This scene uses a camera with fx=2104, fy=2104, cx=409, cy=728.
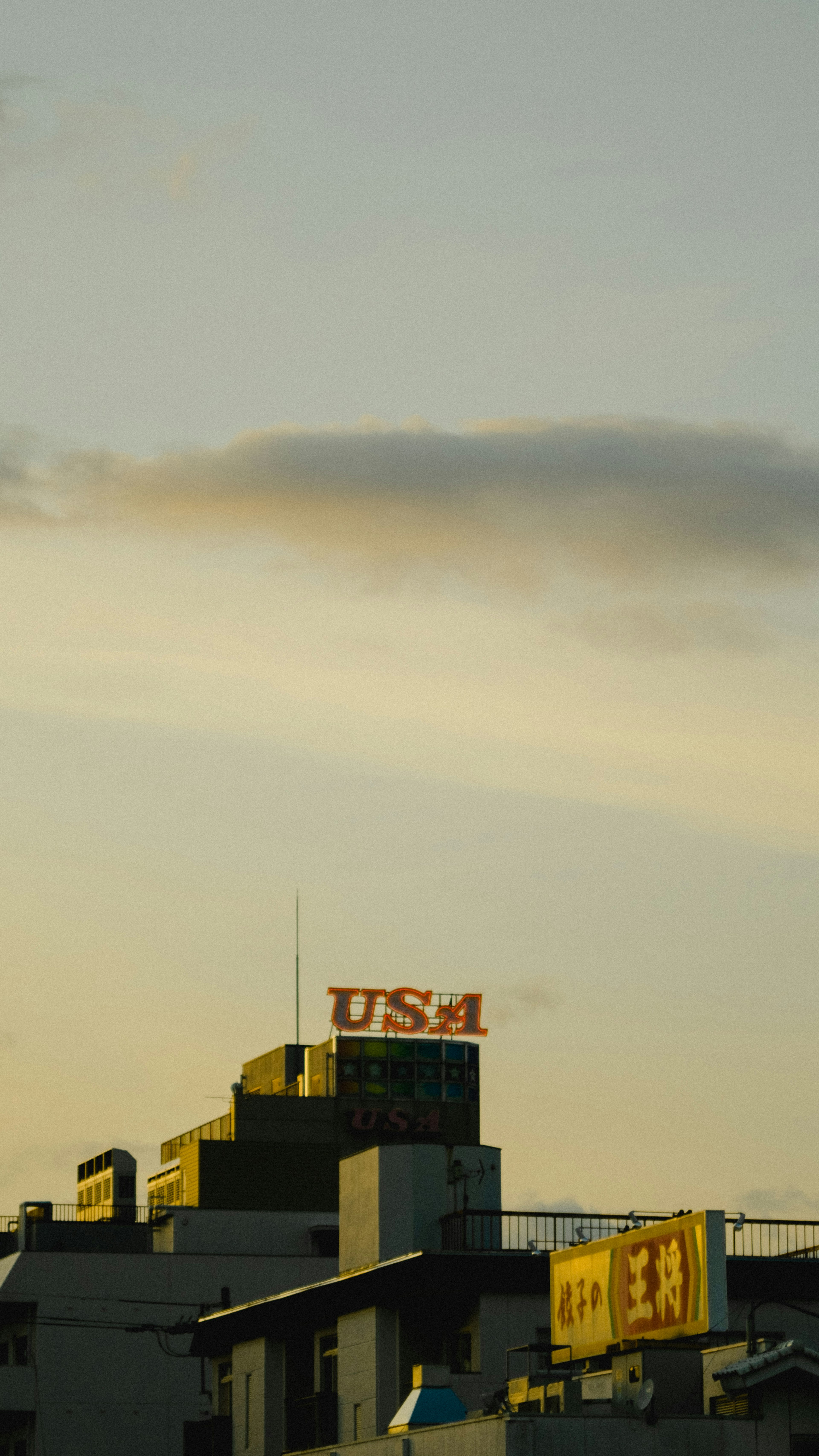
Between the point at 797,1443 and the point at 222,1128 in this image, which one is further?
the point at 222,1128

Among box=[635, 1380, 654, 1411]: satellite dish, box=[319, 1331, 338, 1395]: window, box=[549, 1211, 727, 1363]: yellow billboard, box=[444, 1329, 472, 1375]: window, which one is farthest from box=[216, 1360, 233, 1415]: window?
box=[635, 1380, 654, 1411]: satellite dish

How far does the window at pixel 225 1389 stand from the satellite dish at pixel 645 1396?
3301 cm

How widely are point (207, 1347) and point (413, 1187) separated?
16.5 m

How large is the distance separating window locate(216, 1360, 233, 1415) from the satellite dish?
33.0m

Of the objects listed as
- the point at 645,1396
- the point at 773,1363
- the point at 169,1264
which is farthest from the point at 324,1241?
the point at 773,1363

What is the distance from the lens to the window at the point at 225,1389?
250ft

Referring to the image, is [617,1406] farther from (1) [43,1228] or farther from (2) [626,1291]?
(1) [43,1228]

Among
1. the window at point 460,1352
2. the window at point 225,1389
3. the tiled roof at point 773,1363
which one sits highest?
the tiled roof at point 773,1363

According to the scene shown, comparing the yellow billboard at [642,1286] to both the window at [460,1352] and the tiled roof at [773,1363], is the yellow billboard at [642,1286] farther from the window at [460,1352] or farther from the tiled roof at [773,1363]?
the window at [460,1352]

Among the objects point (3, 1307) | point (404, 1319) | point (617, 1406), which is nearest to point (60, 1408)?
point (3, 1307)

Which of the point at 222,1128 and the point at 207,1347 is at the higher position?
the point at 222,1128

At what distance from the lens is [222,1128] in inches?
4601

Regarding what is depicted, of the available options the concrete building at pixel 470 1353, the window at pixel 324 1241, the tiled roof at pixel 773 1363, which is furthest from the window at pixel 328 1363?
the window at pixel 324 1241

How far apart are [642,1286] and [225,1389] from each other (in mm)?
31088
